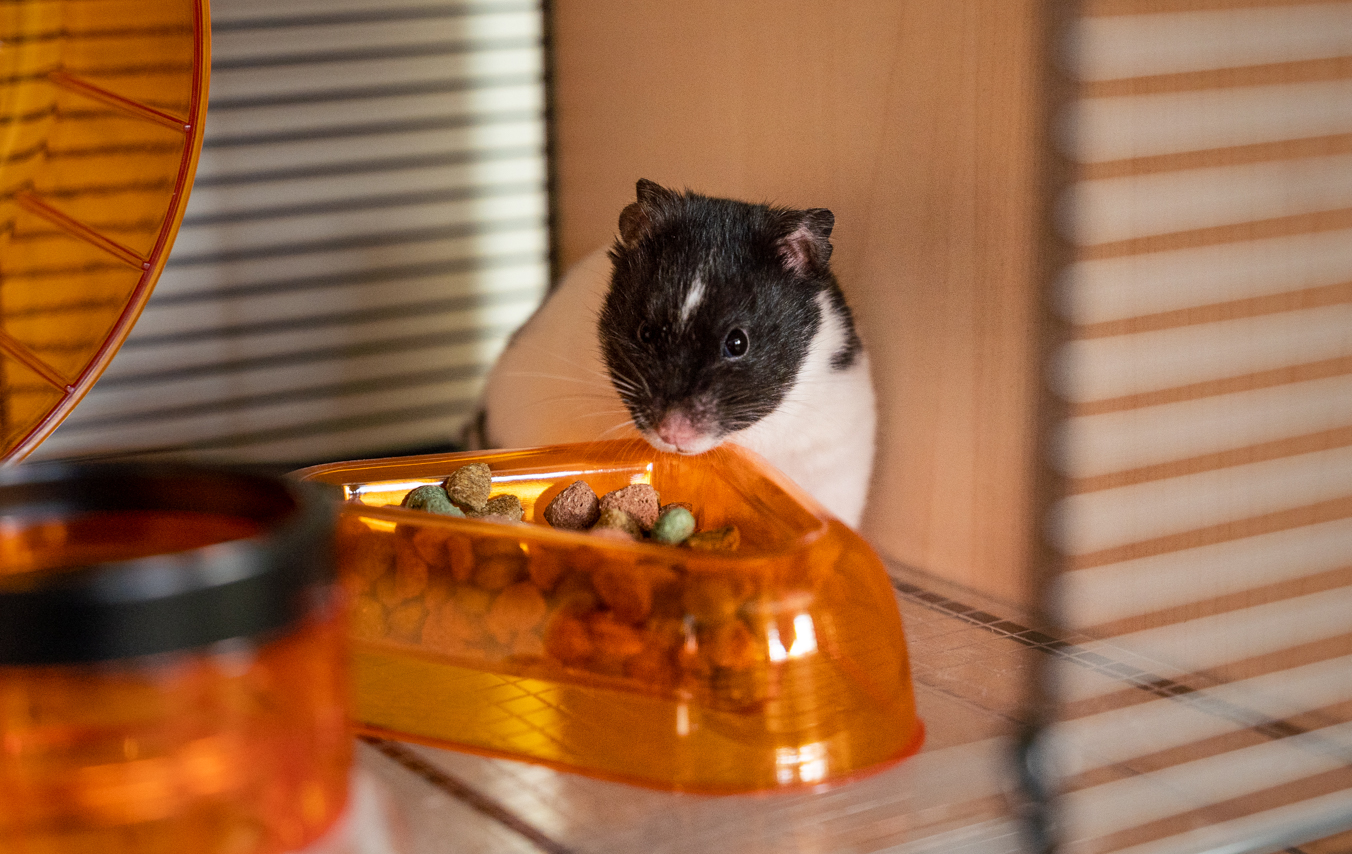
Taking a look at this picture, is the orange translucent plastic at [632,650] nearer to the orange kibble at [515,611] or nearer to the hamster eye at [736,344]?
the orange kibble at [515,611]

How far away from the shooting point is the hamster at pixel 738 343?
1.23 m

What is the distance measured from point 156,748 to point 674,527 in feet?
1.61

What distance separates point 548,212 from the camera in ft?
6.39

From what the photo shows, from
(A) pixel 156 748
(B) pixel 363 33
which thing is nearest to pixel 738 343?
(A) pixel 156 748

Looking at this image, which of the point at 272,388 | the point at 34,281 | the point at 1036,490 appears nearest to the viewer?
the point at 1036,490

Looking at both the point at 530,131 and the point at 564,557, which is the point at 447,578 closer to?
the point at 564,557

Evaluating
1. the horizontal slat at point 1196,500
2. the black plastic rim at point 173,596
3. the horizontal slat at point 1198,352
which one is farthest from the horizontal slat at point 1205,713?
the black plastic rim at point 173,596

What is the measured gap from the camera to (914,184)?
48.6 inches

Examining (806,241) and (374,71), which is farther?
(374,71)

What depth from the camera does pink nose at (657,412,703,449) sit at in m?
1.18

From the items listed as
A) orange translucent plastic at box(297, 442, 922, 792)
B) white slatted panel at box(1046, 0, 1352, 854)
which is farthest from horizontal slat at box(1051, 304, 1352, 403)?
orange translucent plastic at box(297, 442, 922, 792)

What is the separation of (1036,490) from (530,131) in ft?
3.63

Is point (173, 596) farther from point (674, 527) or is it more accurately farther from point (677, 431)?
point (677, 431)

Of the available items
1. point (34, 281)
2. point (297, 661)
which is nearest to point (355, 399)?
point (34, 281)
